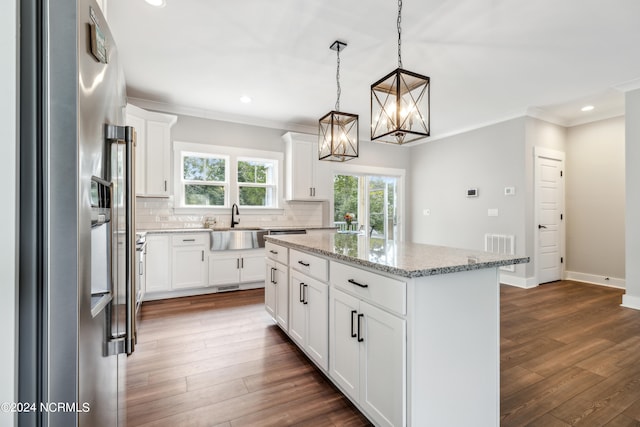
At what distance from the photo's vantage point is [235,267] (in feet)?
14.3

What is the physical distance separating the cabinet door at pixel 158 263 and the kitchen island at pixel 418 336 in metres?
2.94

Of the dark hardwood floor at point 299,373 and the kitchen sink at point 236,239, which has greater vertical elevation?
the kitchen sink at point 236,239

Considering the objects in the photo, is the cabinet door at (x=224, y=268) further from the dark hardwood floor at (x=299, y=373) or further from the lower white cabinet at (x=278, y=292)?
the lower white cabinet at (x=278, y=292)

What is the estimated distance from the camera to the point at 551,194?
196 inches

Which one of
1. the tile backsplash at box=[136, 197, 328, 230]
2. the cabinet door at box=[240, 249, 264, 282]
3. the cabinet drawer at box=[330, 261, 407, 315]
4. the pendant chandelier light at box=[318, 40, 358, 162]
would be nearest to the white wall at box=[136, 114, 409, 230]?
the tile backsplash at box=[136, 197, 328, 230]

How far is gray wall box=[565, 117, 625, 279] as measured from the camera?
15.2 feet

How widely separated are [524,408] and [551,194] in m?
4.36

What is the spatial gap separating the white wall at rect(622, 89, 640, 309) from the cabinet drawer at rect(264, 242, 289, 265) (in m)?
4.14

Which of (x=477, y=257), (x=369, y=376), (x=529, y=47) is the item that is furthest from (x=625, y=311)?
(x=369, y=376)

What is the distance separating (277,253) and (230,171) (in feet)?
8.27

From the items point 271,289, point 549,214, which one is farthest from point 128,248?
point 549,214

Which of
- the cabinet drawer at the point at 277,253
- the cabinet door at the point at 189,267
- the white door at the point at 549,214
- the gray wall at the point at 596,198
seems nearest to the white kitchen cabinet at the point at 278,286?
the cabinet drawer at the point at 277,253

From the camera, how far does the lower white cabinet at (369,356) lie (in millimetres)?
1365

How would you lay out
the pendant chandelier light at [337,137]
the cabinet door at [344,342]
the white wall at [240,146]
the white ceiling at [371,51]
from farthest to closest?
1. the white wall at [240,146]
2. the pendant chandelier light at [337,137]
3. the white ceiling at [371,51]
4. the cabinet door at [344,342]
